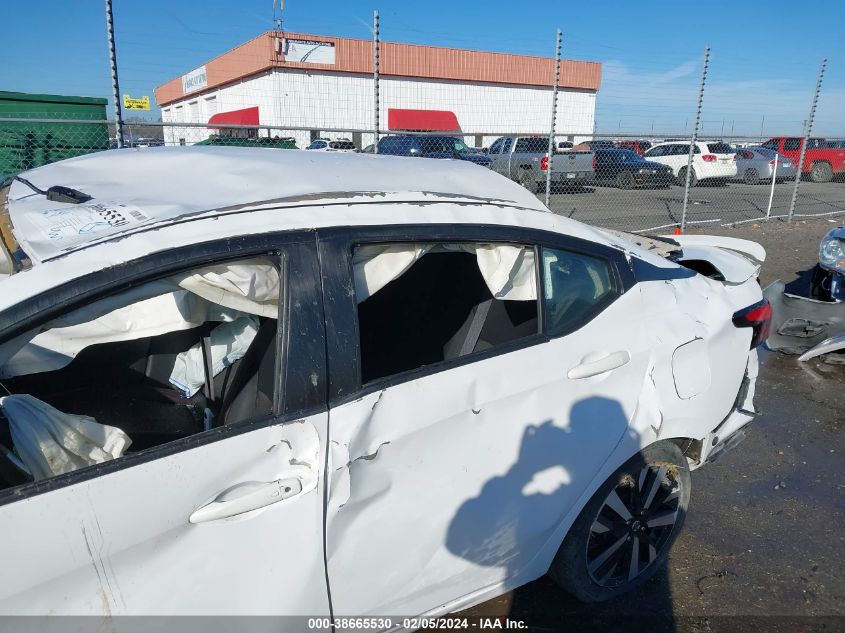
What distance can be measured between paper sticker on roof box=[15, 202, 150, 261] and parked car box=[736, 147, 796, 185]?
22.1m

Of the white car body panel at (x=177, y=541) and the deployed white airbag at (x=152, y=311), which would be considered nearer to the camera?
the white car body panel at (x=177, y=541)

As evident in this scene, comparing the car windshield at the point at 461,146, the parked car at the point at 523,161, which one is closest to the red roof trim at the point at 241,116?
the car windshield at the point at 461,146

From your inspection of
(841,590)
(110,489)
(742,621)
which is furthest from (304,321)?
(841,590)

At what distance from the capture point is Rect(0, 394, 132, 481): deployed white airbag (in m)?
1.62

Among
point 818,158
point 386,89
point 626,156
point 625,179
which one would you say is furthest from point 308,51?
point 818,158

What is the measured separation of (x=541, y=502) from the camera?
2.11 m

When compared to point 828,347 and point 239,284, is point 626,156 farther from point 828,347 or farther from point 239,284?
point 239,284

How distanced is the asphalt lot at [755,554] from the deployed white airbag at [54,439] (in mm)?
1619

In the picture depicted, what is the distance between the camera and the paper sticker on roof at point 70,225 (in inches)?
61.6

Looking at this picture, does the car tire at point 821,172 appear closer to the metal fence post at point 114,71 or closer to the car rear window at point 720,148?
the car rear window at point 720,148

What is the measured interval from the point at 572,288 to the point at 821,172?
25.8m

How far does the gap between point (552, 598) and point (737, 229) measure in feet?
35.9

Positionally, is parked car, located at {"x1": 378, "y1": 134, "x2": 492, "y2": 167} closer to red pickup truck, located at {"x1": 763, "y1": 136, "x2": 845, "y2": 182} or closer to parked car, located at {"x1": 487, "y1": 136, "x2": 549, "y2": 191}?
parked car, located at {"x1": 487, "y1": 136, "x2": 549, "y2": 191}

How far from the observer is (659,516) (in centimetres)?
256
